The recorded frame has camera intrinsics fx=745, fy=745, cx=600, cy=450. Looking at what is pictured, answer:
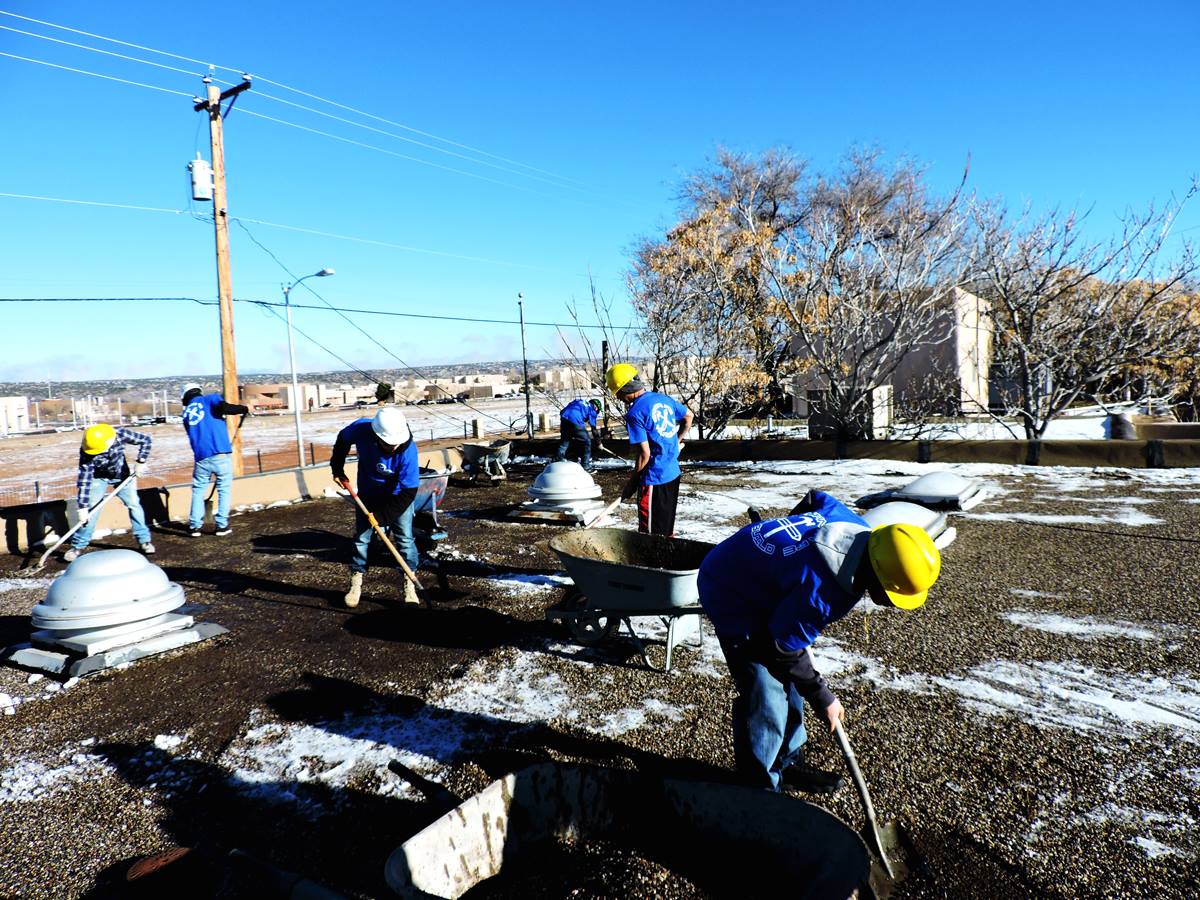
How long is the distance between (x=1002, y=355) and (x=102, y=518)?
51.9 feet

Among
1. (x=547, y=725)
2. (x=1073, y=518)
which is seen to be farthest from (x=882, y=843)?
(x=1073, y=518)

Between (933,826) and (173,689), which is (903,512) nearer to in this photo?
(933,826)

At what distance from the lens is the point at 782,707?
9.58 ft

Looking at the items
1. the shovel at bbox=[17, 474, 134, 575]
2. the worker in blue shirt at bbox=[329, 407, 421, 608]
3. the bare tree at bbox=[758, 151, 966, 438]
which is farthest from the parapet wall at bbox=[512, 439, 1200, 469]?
the worker in blue shirt at bbox=[329, 407, 421, 608]

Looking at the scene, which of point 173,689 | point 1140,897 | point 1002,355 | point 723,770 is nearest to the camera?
point 1140,897

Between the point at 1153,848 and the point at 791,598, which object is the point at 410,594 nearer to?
the point at 791,598

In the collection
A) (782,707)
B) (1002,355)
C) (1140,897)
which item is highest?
(1002,355)

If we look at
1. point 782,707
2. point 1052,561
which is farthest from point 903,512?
point 782,707

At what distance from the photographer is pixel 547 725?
3832 millimetres

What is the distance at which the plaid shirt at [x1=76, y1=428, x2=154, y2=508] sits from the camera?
752 centimetres

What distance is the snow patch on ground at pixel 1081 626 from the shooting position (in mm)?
4840

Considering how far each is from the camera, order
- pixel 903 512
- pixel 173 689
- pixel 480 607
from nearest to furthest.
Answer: pixel 173 689
pixel 480 607
pixel 903 512

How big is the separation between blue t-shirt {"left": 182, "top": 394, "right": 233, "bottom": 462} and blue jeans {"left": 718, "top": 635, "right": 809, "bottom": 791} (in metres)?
7.54

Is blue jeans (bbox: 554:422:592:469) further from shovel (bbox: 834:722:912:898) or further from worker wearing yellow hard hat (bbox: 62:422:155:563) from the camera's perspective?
shovel (bbox: 834:722:912:898)
